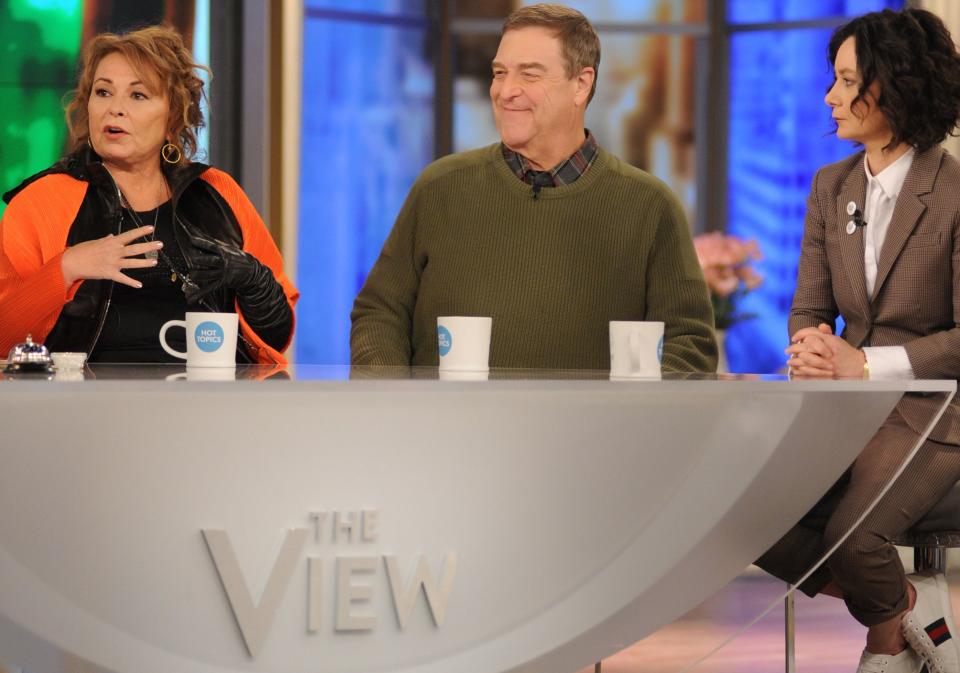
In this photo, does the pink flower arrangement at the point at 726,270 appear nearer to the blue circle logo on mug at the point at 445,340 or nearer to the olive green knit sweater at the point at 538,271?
the olive green knit sweater at the point at 538,271

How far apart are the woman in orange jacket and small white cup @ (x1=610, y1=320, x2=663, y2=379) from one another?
0.87 metres

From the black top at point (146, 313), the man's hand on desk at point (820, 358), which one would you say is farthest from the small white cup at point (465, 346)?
the black top at point (146, 313)

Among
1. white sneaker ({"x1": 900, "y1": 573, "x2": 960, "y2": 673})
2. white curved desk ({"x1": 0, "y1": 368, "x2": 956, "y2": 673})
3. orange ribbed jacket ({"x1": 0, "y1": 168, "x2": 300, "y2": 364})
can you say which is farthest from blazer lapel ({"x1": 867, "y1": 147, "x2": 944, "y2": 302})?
orange ribbed jacket ({"x1": 0, "y1": 168, "x2": 300, "y2": 364})

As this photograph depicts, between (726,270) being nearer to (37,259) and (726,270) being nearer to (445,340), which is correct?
(37,259)

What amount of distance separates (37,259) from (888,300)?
1745 millimetres

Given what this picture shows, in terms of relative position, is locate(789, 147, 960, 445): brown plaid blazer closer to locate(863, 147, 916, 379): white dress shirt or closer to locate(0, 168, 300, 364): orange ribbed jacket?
locate(863, 147, 916, 379): white dress shirt

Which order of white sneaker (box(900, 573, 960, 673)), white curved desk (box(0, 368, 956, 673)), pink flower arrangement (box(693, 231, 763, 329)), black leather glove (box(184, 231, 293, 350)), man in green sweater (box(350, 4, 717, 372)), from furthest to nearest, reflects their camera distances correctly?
pink flower arrangement (box(693, 231, 763, 329)) → man in green sweater (box(350, 4, 717, 372)) → black leather glove (box(184, 231, 293, 350)) → white sneaker (box(900, 573, 960, 673)) → white curved desk (box(0, 368, 956, 673))

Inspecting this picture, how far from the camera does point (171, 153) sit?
271 cm

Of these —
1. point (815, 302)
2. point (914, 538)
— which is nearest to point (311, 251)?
point (815, 302)

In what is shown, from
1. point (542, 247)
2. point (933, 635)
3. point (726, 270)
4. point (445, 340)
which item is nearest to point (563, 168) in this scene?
point (542, 247)

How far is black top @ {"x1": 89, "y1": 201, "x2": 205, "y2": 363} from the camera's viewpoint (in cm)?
255

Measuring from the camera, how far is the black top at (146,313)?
2.55 m

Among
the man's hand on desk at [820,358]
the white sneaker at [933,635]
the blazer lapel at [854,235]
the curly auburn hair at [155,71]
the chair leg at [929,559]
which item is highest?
the curly auburn hair at [155,71]

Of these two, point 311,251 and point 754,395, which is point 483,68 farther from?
point 754,395
